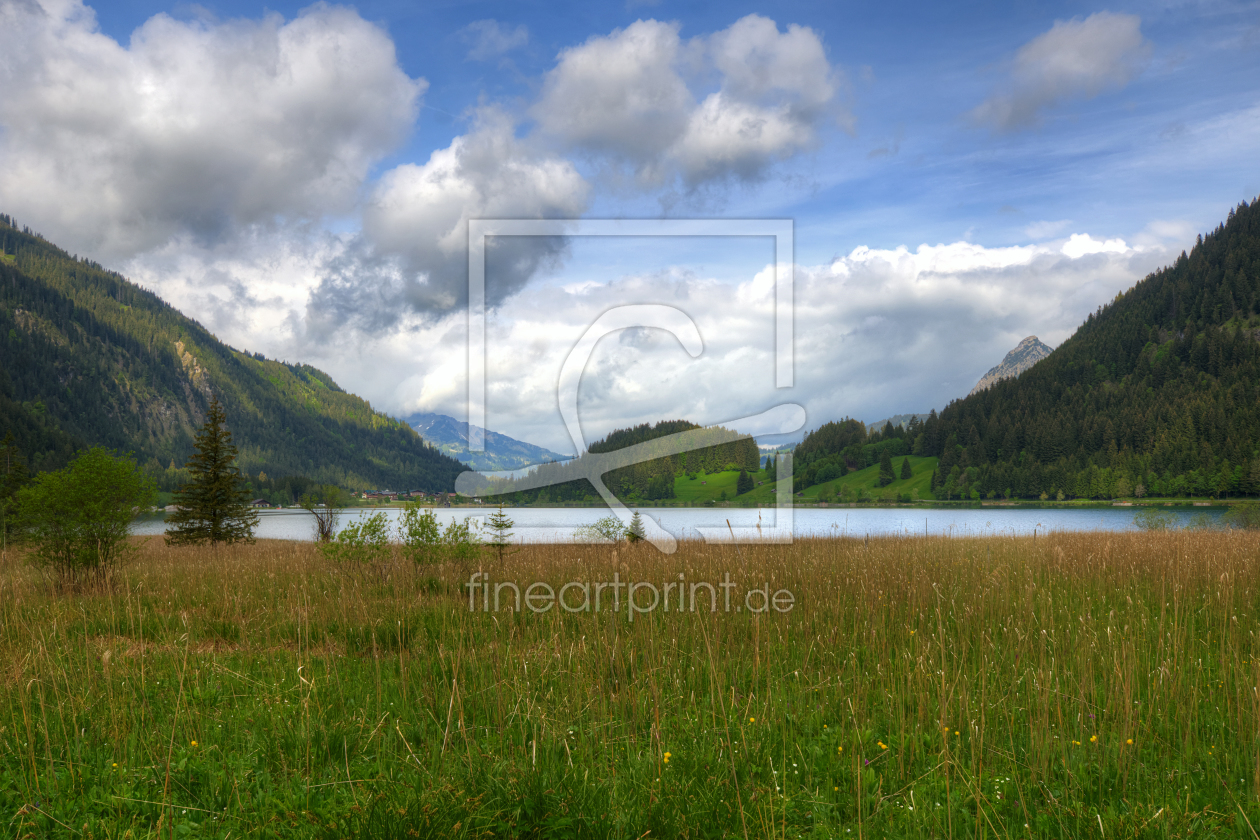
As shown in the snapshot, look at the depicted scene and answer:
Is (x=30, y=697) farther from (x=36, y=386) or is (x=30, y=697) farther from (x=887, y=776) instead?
(x=36, y=386)

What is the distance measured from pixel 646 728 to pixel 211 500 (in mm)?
28206

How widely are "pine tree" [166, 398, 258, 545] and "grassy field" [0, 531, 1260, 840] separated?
2132 centimetres

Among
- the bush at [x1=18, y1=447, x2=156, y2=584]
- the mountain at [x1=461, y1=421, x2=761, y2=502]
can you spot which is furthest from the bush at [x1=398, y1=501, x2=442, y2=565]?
the bush at [x1=18, y1=447, x2=156, y2=584]

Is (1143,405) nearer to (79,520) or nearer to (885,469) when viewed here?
(885,469)

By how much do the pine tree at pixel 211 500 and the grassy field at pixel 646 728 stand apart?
21.3 metres

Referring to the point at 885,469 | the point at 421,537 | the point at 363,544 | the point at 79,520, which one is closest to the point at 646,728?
the point at 421,537

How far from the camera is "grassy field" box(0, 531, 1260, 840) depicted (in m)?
2.75

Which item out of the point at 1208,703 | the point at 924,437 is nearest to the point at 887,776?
the point at 1208,703

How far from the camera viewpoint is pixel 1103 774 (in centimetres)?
314

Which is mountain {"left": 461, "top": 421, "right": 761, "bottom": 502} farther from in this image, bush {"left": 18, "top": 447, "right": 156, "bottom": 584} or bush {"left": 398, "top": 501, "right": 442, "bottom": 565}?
bush {"left": 18, "top": 447, "right": 156, "bottom": 584}

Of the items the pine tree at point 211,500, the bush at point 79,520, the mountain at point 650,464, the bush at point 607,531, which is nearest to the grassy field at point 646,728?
the mountain at point 650,464

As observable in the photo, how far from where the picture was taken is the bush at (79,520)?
9594 millimetres

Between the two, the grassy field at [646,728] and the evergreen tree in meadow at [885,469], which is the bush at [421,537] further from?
the evergreen tree in meadow at [885,469]

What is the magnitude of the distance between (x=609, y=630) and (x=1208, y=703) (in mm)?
4478
